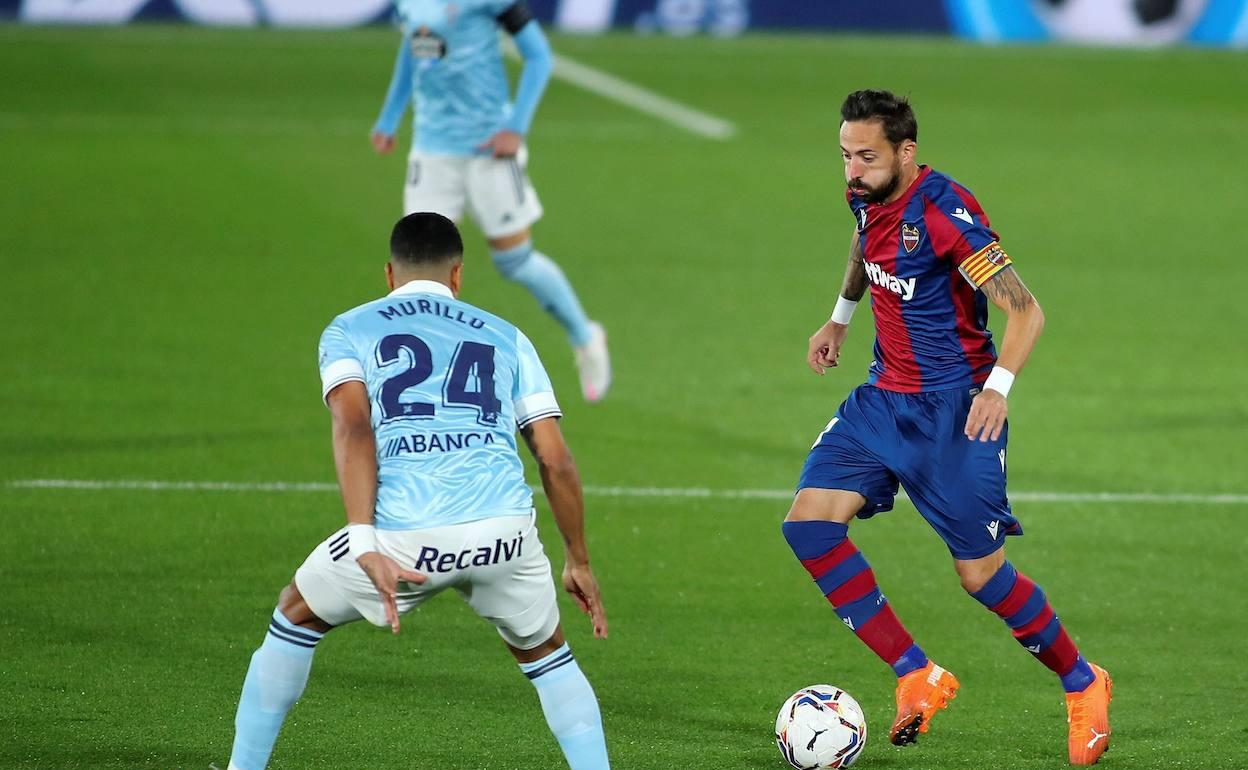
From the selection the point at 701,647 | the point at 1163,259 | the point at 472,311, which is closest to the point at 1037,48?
the point at 1163,259

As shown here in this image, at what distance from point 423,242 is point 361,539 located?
920 millimetres

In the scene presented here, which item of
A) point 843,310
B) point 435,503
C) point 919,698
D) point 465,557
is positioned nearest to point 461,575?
point 465,557

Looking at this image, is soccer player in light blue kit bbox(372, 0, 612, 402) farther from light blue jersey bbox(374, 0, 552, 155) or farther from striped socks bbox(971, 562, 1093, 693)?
striped socks bbox(971, 562, 1093, 693)

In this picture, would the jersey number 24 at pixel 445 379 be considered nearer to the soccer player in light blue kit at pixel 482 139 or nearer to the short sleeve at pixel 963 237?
the short sleeve at pixel 963 237

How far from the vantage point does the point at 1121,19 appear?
25.8 meters

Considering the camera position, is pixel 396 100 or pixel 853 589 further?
pixel 396 100

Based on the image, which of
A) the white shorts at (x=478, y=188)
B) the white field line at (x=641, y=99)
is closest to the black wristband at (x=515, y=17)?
the white shorts at (x=478, y=188)

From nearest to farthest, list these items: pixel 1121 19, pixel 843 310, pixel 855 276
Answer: pixel 855 276, pixel 843 310, pixel 1121 19

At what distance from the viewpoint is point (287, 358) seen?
1214 centimetres

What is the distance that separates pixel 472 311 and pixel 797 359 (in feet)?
23.7

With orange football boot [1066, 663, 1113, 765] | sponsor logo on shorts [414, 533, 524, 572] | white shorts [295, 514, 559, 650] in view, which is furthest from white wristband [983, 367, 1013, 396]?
sponsor logo on shorts [414, 533, 524, 572]

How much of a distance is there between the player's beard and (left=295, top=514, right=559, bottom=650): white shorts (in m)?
1.65

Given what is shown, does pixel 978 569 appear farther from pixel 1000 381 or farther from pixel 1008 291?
pixel 1008 291

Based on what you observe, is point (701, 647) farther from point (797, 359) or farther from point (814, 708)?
point (797, 359)
